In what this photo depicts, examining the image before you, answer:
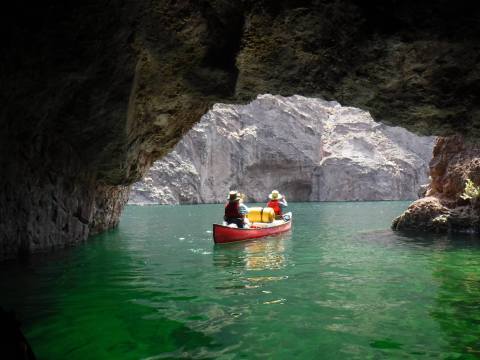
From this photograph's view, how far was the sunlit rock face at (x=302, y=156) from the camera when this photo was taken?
286 ft

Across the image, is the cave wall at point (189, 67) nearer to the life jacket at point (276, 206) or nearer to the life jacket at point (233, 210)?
the life jacket at point (233, 210)

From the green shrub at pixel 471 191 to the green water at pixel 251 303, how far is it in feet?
15.9

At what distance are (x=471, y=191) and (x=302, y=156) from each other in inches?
2863

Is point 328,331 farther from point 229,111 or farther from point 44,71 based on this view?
point 229,111

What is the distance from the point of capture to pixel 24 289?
29.6 feet

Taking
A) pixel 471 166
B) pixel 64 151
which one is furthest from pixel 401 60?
pixel 471 166

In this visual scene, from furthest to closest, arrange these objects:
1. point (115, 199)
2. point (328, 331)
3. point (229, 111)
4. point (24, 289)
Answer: point (229, 111) → point (115, 199) → point (24, 289) → point (328, 331)

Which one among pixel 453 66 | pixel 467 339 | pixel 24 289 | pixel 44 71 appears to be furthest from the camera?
pixel 24 289

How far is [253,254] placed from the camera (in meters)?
14.3

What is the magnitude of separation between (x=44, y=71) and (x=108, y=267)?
5871 millimetres

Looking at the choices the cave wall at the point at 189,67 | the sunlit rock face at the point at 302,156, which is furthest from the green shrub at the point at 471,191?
the sunlit rock face at the point at 302,156

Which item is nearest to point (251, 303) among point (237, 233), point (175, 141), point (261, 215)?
point (237, 233)

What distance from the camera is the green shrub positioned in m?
18.4

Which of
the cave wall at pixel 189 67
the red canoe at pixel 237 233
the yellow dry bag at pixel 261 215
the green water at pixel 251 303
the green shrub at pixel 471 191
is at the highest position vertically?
the cave wall at pixel 189 67
